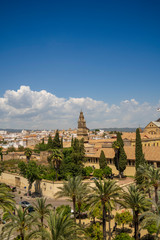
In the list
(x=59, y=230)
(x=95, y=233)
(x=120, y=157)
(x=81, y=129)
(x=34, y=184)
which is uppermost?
(x=81, y=129)

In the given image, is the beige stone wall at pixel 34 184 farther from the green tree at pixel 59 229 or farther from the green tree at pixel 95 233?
the green tree at pixel 59 229

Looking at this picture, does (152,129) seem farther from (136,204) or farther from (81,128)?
(136,204)

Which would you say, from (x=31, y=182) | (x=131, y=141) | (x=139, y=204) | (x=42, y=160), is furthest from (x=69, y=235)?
(x=131, y=141)

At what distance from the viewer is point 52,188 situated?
4041cm

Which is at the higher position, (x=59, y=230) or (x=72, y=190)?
(x=72, y=190)

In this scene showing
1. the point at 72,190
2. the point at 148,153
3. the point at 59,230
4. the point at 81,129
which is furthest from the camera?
the point at 81,129

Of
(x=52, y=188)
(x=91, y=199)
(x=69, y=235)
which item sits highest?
(x=91, y=199)

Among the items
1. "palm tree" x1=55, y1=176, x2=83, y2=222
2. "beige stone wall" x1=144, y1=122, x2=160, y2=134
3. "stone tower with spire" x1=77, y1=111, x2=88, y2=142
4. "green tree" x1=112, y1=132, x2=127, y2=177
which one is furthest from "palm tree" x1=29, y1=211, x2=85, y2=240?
"beige stone wall" x1=144, y1=122, x2=160, y2=134

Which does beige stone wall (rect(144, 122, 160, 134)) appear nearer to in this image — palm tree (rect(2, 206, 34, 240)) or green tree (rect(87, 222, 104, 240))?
green tree (rect(87, 222, 104, 240))

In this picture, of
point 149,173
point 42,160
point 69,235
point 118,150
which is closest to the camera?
point 69,235

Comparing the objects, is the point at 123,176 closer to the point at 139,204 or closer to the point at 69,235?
the point at 139,204

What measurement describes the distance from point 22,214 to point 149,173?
1717 centimetres

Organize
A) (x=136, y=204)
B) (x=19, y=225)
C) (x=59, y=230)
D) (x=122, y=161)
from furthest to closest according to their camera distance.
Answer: (x=122, y=161) < (x=136, y=204) < (x=19, y=225) < (x=59, y=230)

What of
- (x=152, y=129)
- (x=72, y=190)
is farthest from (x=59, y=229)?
(x=152, y=129)
